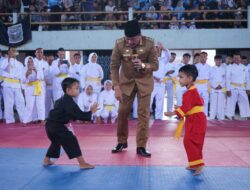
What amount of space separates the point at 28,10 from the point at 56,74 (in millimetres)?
6424

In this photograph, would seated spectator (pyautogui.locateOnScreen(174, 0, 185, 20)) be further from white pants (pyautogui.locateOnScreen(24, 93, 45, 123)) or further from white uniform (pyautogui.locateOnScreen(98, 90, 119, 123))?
white pants (pyautogui.locateOnScreen(24, 93, 45, 123))

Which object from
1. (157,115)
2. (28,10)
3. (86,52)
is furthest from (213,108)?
(28,10)

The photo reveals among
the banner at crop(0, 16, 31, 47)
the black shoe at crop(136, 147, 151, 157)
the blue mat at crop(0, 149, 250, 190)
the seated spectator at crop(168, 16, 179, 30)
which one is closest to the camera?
the blue mat at crop(0, 149, 250, 190)

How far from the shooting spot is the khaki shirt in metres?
5.35

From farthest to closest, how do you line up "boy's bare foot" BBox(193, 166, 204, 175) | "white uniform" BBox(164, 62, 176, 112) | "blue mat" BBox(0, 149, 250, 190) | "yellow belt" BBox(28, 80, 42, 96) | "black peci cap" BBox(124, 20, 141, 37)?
"white uniform" BBox(164, 62, 176, 112)
"yellow belt" BBox(28, 80, 42, 96)
"black peci cap" BBox(124, 20, 141, 37)
"boy's bare foot" BBox(193, 166, 204, 175)
"blue mat" BBox(0, 149, 250, 190)

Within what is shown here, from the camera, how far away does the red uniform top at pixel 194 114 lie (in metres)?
4.48

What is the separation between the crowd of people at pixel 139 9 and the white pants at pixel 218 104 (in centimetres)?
439

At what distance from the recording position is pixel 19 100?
9.75m

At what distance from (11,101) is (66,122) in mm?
5479

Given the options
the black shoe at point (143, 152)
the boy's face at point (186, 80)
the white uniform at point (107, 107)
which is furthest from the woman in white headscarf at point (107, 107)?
the boy's face at point (186, 80)

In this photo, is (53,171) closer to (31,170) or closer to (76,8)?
(31,170)

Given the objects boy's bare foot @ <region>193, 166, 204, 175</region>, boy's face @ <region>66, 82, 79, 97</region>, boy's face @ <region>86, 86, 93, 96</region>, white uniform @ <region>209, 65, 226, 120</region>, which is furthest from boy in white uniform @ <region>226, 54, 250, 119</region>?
boy's face @ <region>66, 82, 79, 97</region>

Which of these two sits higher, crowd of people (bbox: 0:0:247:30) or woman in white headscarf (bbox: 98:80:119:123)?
crowd of people (bbox: 0:0:247:30)

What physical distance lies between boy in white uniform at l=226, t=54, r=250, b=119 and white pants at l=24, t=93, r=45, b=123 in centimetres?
498
